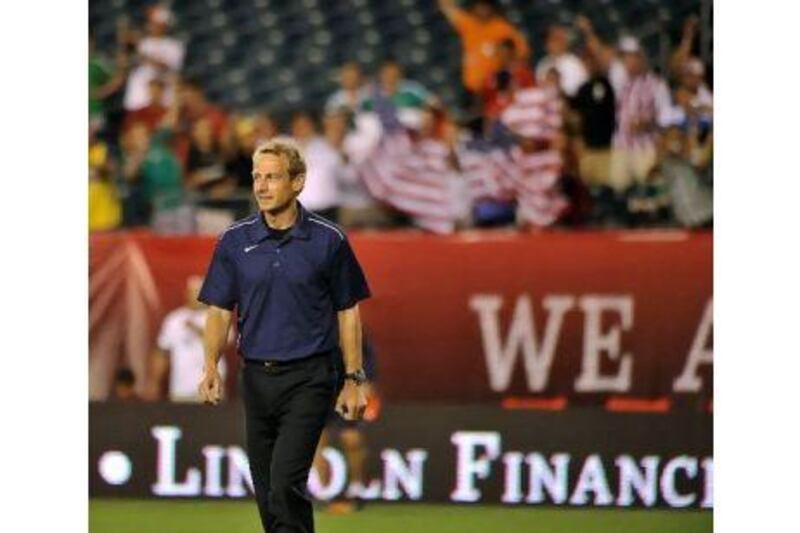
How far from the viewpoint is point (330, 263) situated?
7.43 metres

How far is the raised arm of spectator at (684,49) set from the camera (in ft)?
39.3

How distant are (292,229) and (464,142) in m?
4.60

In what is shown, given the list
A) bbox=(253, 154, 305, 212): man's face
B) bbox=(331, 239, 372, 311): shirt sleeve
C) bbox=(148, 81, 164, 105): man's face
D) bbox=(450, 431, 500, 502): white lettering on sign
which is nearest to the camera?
bbox=(253, 154, 305, 212): man's face

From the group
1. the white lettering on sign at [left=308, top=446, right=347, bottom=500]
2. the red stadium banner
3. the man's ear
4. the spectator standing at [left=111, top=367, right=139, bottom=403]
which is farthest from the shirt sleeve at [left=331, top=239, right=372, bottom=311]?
the spectator standing at [left=111, top=367, right=139, bottom=403]

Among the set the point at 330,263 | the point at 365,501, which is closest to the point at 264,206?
the point at 330,263

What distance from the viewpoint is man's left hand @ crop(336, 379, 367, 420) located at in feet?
24.1

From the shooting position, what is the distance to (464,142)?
11.9 meters

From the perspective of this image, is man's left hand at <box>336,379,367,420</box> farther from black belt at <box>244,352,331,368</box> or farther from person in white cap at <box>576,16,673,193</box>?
person in white cap at <box>576,16,673,193</box>

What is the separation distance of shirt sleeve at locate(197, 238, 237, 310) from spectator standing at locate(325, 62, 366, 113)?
4726 mm

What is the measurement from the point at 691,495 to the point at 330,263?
4.46 m

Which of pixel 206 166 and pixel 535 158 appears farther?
pixel 206 166

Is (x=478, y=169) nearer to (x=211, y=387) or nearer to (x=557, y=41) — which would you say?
(x=557, y=41)

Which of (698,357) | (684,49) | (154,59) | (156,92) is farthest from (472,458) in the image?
(154,59)

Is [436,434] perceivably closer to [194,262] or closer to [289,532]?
[194,262]
